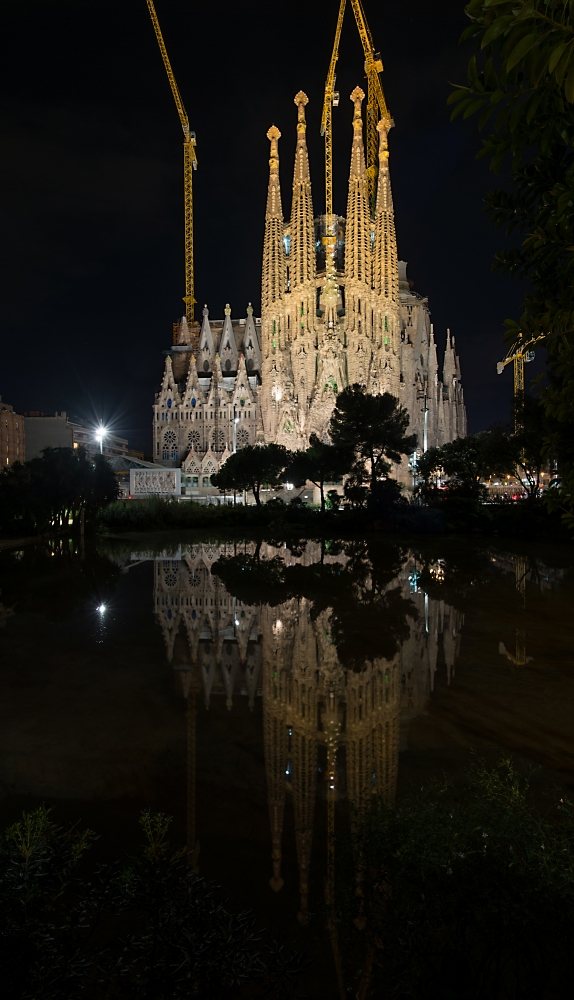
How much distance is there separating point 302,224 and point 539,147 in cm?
5425

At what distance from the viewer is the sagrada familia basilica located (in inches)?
1951

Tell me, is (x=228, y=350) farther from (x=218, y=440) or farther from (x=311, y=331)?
(x=311, y=331)

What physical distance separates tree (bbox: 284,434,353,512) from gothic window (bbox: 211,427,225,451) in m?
23.6

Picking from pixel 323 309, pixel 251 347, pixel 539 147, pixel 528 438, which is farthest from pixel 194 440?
pixel 539 147

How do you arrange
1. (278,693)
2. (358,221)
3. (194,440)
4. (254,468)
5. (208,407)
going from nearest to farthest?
(278,693)
(254,468)
(358,221)
(208,407)
(194,440)

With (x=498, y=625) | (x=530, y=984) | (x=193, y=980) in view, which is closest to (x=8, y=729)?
(x=193, y=980)

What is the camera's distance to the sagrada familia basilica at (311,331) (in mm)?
49562

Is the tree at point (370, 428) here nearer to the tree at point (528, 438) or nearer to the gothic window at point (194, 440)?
the tree at point (528, 438)

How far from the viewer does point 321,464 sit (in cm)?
3173

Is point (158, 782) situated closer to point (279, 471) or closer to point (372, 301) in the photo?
point (279, 471)

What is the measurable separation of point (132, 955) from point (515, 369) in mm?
99192

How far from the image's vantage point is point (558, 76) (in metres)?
1.46

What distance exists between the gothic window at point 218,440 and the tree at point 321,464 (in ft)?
77.5

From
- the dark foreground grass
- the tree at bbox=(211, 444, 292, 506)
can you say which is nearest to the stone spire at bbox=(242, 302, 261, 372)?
the tree at bbox=(211, 444, 292, 506)
